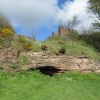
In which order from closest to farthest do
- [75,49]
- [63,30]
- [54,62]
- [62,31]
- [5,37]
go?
[5,37]
[54,62]
[75,49]
[62,31]
[63,30]

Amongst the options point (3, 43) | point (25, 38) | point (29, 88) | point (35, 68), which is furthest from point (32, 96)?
point (25, 38)

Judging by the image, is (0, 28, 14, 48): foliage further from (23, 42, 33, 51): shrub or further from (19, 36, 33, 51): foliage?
→ (23, 42, 33, 51): shrub

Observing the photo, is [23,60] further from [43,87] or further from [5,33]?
[43,87]

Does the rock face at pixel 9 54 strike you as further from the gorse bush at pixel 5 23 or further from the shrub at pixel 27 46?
the gorse bush at pixel 5 23

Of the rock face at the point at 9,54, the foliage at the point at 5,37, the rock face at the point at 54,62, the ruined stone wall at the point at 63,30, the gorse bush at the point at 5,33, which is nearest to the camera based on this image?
the rock face at the point at 9,54

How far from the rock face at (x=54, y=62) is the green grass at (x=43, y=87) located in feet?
2.92

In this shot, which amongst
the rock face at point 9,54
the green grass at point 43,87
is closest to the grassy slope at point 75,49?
the green grass at point 43,87

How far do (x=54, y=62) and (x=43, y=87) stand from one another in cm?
508

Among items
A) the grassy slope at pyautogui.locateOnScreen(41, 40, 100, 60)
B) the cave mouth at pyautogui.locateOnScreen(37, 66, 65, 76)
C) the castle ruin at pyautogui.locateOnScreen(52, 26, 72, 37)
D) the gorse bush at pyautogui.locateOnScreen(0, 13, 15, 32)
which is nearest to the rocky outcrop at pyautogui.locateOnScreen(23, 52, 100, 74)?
the cave mouth at pyautogui.locateOnScreen(37, 66, 65, 76)

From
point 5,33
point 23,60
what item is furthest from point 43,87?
point 5,33

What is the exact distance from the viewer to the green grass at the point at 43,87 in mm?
13977

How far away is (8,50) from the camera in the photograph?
19453mm

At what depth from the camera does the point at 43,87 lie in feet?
50.7

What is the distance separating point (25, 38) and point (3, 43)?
246 cm
